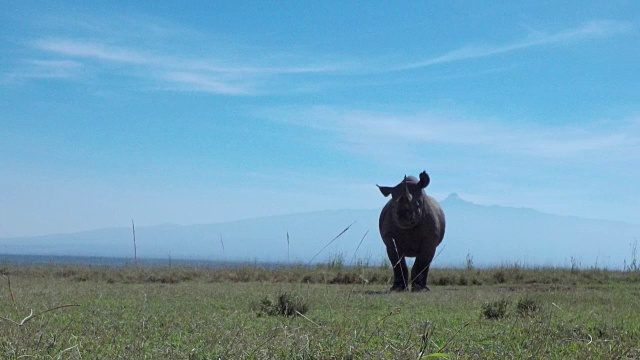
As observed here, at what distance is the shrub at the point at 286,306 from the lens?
23.2 ft

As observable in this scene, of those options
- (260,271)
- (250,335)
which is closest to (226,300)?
(250,335)

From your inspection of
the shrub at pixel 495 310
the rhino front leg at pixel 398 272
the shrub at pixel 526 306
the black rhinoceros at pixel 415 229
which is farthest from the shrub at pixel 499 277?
the shrub at pixel 495 310

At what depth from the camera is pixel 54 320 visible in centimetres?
617

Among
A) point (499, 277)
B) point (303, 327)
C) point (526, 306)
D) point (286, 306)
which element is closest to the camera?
point (303, 327)

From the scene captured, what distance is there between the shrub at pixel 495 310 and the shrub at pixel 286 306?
5.65 ft

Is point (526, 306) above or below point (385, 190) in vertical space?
below

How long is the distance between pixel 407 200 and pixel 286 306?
20.5 feet

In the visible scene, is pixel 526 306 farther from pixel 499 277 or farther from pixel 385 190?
pixel 499 277

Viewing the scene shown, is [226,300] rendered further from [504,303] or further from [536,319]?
[536,319]

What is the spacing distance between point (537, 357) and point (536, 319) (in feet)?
4.16

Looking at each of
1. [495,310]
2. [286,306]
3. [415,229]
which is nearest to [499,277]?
[415,229]

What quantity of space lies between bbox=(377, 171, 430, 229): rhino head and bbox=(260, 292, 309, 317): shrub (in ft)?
19.3

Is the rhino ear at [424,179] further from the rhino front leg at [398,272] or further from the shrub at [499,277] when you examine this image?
the shrub at [499,277]

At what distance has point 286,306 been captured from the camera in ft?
23.1
